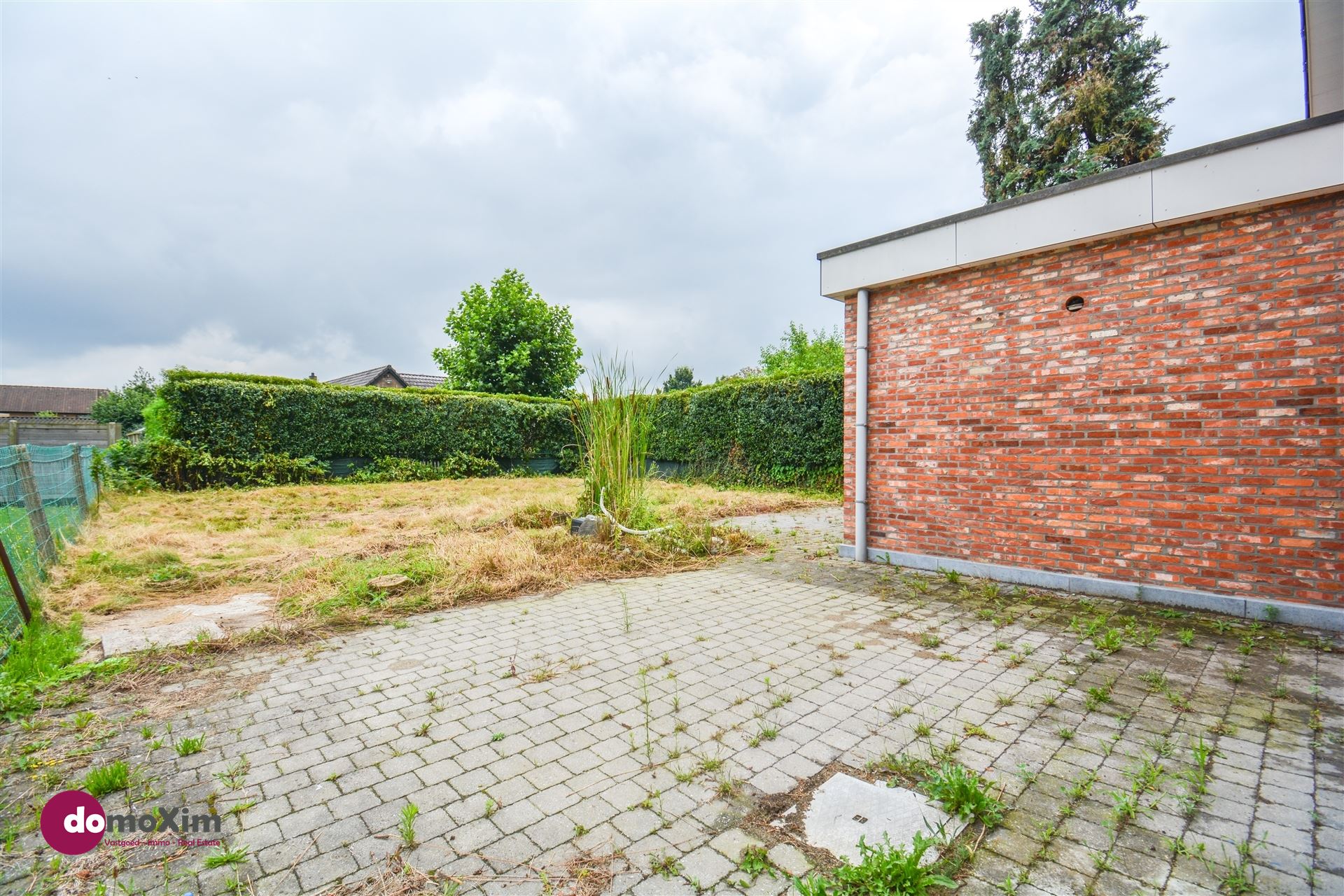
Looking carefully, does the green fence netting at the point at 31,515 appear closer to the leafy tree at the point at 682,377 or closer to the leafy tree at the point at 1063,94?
the leafy tree at the point at 1063,94

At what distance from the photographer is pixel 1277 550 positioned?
391 cm

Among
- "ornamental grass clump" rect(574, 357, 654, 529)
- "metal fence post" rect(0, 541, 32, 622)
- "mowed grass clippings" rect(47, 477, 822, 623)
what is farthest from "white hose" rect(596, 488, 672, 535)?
"metal fence post" rect(0, 541, 32, 622)

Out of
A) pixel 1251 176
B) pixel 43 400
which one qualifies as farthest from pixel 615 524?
pixel 43 400

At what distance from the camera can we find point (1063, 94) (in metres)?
19.4

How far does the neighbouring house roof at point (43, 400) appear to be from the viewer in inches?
1975

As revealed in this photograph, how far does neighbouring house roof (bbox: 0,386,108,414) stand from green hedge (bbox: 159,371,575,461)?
54311 mm

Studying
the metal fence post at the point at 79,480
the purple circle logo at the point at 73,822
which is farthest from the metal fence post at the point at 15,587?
the metal fence post at the point at 79,480

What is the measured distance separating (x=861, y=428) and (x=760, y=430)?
7.77 metres

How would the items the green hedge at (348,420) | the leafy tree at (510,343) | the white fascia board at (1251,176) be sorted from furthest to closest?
1. the leafy tree at (510,343)
2. the green hedge at (348,420)
3. the white fascia board at (1251,176)

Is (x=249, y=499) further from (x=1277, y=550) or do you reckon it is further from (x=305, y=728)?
(x=1277, y=550)

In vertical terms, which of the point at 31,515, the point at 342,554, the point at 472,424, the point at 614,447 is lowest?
the point at 342,554

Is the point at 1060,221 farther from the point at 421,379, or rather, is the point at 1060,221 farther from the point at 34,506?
the point at 421,379

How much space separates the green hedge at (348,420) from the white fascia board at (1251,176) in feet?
50.0

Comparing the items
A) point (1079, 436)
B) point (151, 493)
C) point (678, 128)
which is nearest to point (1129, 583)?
point (1079, 436)
